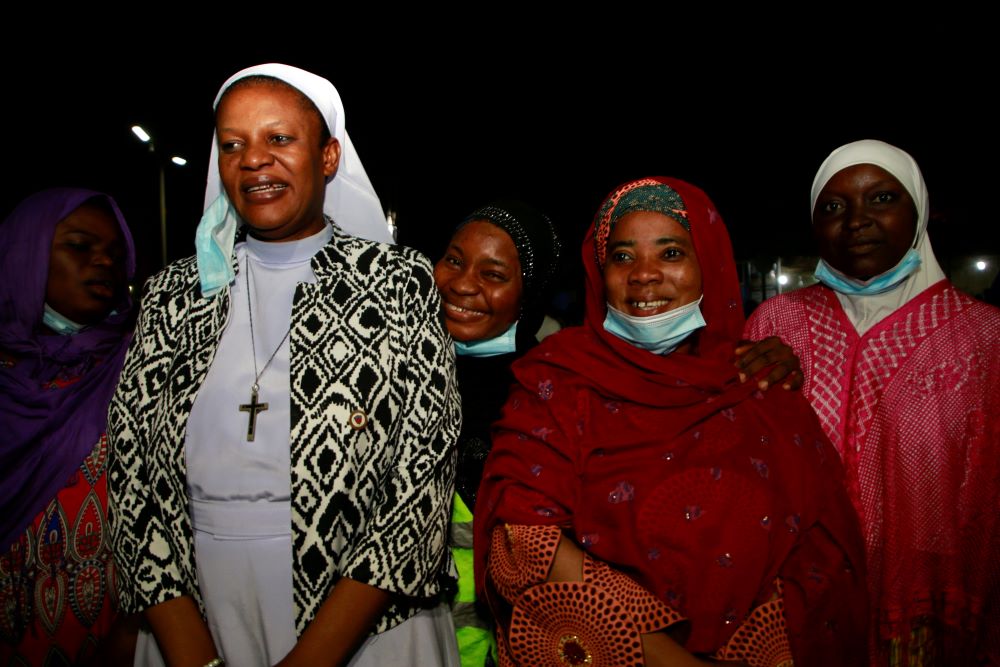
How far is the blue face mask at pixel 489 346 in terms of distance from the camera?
2396mm

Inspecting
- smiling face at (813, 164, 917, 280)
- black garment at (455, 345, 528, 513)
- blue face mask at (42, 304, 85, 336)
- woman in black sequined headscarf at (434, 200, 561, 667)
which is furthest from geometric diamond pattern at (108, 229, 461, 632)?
smiling face at (813, 164, 917, 280)

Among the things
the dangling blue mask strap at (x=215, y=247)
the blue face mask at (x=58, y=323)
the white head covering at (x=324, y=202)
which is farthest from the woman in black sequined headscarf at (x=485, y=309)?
the blue face mask at (x=58, y=323)

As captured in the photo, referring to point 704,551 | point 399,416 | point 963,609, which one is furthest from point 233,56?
point 963,609

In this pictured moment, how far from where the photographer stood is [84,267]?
249 centimetres

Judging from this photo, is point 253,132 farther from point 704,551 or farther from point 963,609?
Answer: point 963,609

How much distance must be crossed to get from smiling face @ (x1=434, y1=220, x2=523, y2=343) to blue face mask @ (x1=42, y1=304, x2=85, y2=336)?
1572 mm

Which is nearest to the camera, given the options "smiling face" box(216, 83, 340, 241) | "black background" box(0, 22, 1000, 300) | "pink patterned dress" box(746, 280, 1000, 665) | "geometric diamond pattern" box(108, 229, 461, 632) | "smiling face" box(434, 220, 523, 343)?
"geometric diamond pattern" box(108, 229, 461, 632)

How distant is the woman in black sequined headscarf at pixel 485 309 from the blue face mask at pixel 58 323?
61.7 inches

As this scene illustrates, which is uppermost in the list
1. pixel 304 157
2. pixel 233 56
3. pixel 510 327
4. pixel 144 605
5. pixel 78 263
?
pixel 233 56

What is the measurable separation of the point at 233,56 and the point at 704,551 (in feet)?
24.4

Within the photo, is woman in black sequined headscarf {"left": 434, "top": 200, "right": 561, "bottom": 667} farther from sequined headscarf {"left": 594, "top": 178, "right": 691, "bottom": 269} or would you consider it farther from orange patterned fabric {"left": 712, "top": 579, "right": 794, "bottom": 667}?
orange patterned fabric {"left": 712, "top": 579, "right": 794, "bottom": 667}

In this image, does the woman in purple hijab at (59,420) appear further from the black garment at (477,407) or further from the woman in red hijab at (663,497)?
the woman in red hijab at (663,497)

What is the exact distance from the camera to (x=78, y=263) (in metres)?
2.48

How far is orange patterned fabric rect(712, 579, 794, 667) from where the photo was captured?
1.64 m
